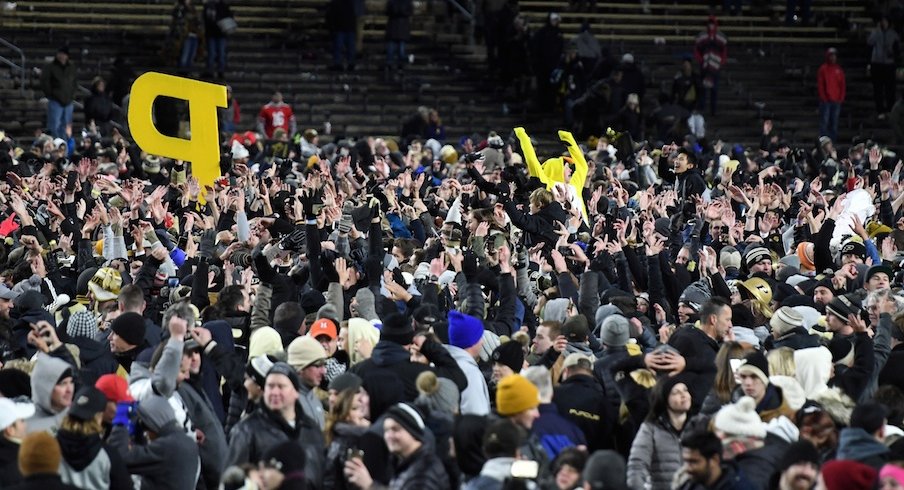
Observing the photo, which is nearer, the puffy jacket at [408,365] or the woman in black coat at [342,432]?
the woman in black coat at [342,432]

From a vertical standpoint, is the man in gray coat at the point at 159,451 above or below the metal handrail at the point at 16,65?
above

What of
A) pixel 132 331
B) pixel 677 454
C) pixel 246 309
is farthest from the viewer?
pixel 246 309

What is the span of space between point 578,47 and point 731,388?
68.8 feet

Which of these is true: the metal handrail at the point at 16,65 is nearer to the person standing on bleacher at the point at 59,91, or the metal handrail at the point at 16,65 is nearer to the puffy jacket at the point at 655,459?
the person standing on bleacher at the point at 59,91

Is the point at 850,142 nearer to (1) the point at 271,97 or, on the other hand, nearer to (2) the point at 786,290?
(1) the point at 271,97

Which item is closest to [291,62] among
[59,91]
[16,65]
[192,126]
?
[16,65]

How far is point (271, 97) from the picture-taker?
28.4 meters

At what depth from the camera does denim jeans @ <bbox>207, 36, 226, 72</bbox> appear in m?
28.3

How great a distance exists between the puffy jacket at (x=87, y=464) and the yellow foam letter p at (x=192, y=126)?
429 inches

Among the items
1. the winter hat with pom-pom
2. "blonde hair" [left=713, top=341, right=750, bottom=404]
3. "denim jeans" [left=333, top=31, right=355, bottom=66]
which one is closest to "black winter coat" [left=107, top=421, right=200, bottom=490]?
the winter hat with pom-pom

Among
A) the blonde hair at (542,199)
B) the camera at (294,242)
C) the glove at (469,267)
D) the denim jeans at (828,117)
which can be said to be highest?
the glove at (469,267)

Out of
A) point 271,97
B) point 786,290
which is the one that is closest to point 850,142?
point 271,97

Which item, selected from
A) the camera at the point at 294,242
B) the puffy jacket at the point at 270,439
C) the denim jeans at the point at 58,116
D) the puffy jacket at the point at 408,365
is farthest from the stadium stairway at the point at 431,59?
the puffy jacket at the point at 270,439

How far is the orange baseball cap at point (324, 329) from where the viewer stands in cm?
960
